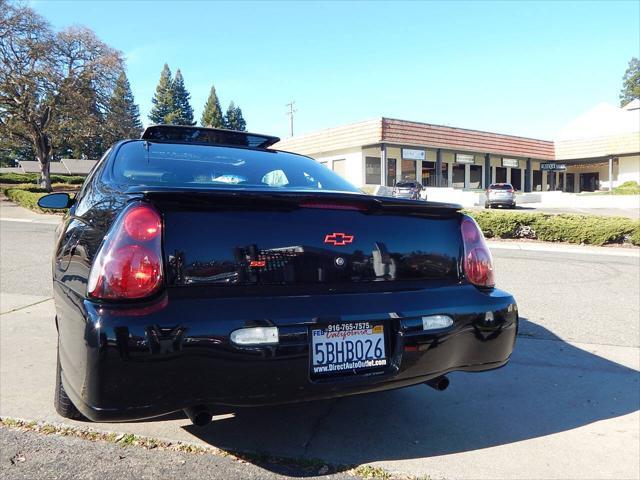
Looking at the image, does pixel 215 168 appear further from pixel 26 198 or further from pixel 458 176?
pixel 458 176

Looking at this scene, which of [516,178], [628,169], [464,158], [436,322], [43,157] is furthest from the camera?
[516,178]

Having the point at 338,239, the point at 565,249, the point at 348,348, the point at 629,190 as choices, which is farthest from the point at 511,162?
the point at 348,348

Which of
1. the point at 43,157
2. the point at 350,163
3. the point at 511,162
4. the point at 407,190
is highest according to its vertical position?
the point at 511,162

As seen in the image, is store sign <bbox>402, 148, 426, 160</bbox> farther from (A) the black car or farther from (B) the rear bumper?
(B) the rear bumper

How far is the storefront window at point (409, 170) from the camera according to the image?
3709cm

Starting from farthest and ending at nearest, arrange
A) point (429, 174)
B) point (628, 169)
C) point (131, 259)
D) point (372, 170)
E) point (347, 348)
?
point (628, 169) → point (429, 174) → point (372, 170) → point (347, 348) → point (131, 259)

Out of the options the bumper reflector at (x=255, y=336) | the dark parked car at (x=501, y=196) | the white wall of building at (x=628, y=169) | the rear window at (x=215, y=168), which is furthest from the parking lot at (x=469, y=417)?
the white wall of building at (x=628, y=169)

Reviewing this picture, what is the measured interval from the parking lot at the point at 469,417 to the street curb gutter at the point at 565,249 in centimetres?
792

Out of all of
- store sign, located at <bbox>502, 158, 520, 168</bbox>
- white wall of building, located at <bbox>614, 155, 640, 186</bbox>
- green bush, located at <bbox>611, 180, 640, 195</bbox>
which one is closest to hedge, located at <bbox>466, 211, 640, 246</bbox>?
green bush, located at <bbox>611, 180, 640, 195</bbox>

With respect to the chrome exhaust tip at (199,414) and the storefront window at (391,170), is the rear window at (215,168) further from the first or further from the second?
the storefront window at (391,170)

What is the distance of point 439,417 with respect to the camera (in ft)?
10.5

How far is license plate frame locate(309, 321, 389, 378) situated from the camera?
7.24 ft

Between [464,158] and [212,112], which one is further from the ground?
[212,112]

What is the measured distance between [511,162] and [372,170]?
1649 centimetres
